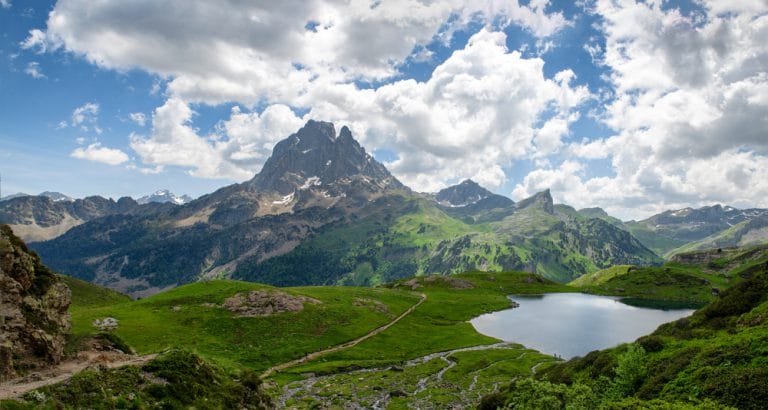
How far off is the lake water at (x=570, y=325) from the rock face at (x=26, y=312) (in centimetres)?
10799

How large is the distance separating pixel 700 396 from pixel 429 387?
169 feet

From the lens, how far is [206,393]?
30375mm

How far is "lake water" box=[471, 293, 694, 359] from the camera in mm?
120438

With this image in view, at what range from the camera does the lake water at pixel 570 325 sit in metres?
120

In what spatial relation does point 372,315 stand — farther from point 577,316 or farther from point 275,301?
point 577,316

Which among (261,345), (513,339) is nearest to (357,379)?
(261,345)

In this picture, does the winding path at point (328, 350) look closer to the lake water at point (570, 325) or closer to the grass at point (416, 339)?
the grass at point (416, 339)

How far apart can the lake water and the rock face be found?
108 meters

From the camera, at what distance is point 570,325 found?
150375 mm

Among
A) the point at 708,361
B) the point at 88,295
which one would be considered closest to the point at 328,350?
the point at 708,361

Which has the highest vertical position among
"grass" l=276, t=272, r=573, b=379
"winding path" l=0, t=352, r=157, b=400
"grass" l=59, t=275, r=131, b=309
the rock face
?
the rock face

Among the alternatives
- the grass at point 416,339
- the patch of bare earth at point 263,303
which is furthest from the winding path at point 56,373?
the patch of bare earth at point 263,303

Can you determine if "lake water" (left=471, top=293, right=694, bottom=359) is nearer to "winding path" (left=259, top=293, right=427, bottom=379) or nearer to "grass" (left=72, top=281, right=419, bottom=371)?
"winding path" (left=259, top=293, right=427, bottom=379)

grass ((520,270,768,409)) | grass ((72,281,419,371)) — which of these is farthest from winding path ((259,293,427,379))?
grass ((520,270,768,409))
